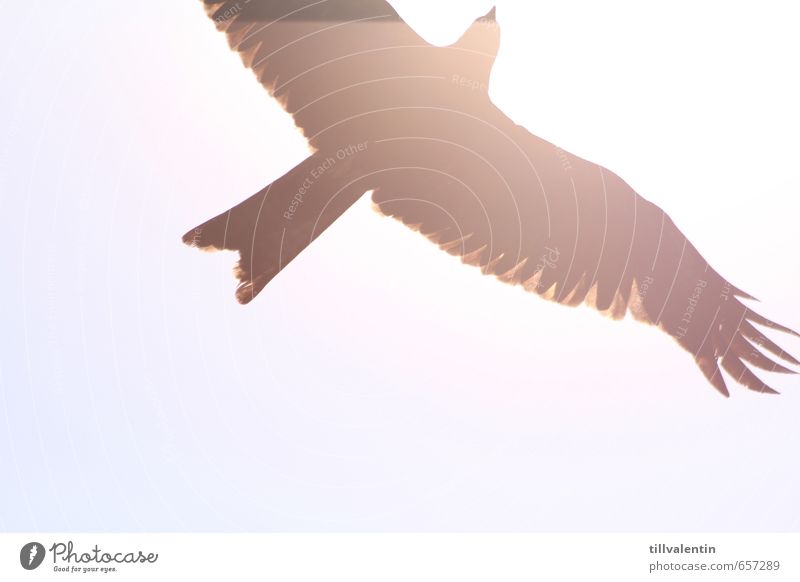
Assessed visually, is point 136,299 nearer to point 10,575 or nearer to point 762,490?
point 10,575

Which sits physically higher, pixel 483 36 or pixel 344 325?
pixel 483 36

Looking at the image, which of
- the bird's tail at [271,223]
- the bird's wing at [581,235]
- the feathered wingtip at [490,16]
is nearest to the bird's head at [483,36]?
the feathered wingtip at [490,16]

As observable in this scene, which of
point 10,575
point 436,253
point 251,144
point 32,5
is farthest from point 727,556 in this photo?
point 32,5

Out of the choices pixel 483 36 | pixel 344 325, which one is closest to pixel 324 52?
pixel 483 36

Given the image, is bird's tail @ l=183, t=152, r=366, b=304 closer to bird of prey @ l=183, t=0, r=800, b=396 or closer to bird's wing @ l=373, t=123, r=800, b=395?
bird of prey @ l=183, t=0, r=800, b=396

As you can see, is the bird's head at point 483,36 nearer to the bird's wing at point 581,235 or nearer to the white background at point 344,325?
the white background at point 344,325

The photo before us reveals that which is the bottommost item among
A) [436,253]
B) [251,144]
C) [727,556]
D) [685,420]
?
[727,556]

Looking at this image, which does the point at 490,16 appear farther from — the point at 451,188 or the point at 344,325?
the point at 344,325

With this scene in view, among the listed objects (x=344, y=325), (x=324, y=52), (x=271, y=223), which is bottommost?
(x=344, y=325)
